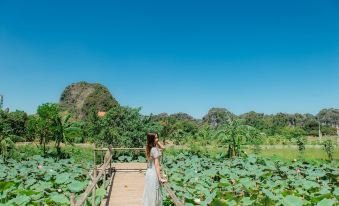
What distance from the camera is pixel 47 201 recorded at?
6180mm

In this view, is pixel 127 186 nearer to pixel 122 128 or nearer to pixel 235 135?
pixel 235 135

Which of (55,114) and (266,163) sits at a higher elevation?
(55,114)

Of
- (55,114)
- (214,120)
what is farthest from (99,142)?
(214,120)

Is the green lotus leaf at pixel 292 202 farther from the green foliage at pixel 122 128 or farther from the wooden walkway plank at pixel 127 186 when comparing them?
the green foliage at pixel 122 128

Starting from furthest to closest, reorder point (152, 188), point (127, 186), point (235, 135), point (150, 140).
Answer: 1. point (235, 135)
2. point (127, 186)
3. point (152, 188)
4. point (150, 140)

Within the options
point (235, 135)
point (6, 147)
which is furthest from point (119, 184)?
point (6, 147)

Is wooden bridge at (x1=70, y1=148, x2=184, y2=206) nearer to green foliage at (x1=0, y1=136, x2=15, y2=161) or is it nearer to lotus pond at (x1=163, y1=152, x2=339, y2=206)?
lotus pond at (x1=163, y1=152, x2=339, y2=206)

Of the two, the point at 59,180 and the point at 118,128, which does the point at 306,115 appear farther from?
the point at 59,180

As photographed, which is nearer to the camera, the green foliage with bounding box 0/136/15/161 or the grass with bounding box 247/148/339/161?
the green foliage with bounding box 0/136/15/161

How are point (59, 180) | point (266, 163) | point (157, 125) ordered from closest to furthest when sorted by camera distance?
point (59, 180) → point (266, 163) → point (157, 125)

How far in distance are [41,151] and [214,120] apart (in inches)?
2968

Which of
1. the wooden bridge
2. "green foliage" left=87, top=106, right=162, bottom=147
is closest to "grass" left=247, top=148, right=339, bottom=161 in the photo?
"green foliage" left=87, top=106, right=162, bottom=147

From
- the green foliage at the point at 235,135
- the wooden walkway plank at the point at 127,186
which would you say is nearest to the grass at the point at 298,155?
the green foliage at the point at 235,135

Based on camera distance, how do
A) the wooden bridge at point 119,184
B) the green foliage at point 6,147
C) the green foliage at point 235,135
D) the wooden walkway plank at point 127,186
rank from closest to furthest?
the wooden bridge at point 119,184 < the wooden walkway plank at point 127,186 < the green foliage at point 6,147 < the green foliage at point 235,135
